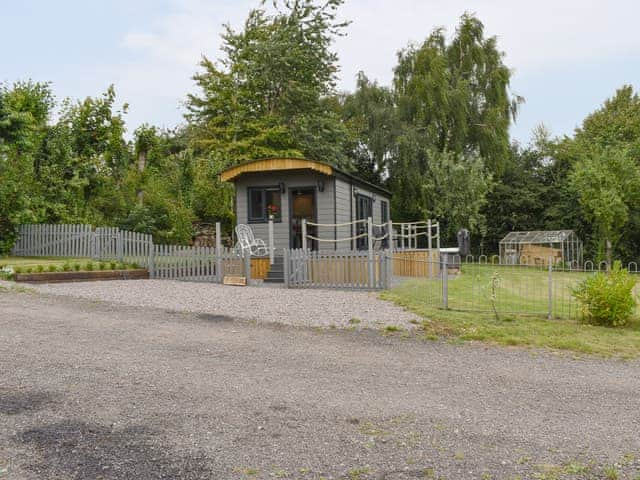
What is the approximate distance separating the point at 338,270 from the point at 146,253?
17.5ft

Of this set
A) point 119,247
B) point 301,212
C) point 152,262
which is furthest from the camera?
point 301,212

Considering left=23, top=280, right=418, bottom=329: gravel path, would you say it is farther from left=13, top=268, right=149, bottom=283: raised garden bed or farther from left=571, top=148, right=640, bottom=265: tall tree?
left=571, top=148, right=640, bottom=265: tall tree

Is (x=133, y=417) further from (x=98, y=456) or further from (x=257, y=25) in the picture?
(x=257, y=25)

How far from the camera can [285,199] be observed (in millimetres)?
16062

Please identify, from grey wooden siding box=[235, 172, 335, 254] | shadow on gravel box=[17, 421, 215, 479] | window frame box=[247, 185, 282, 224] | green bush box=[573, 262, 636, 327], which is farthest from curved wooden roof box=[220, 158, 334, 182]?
shadow on gravel box=[17, 421, 215, 479]

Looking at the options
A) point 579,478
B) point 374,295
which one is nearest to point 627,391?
point 579,478

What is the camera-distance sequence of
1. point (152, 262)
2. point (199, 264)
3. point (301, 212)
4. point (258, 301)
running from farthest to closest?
point (301, 212), point (152, 262), point (199, 264), point (258, 301)

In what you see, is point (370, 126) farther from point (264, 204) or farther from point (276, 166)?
point (276, 166)

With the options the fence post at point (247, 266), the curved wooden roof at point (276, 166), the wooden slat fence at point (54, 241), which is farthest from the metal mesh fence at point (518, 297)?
the wooden slat fence at point (54, 241)

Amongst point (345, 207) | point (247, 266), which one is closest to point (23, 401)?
point (247, 266)

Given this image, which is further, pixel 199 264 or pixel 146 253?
pixel 146 253

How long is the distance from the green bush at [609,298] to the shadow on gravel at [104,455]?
729 centimetres

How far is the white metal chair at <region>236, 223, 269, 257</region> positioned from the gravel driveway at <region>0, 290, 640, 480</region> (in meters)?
7.69

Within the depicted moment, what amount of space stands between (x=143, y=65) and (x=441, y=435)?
17.9m
